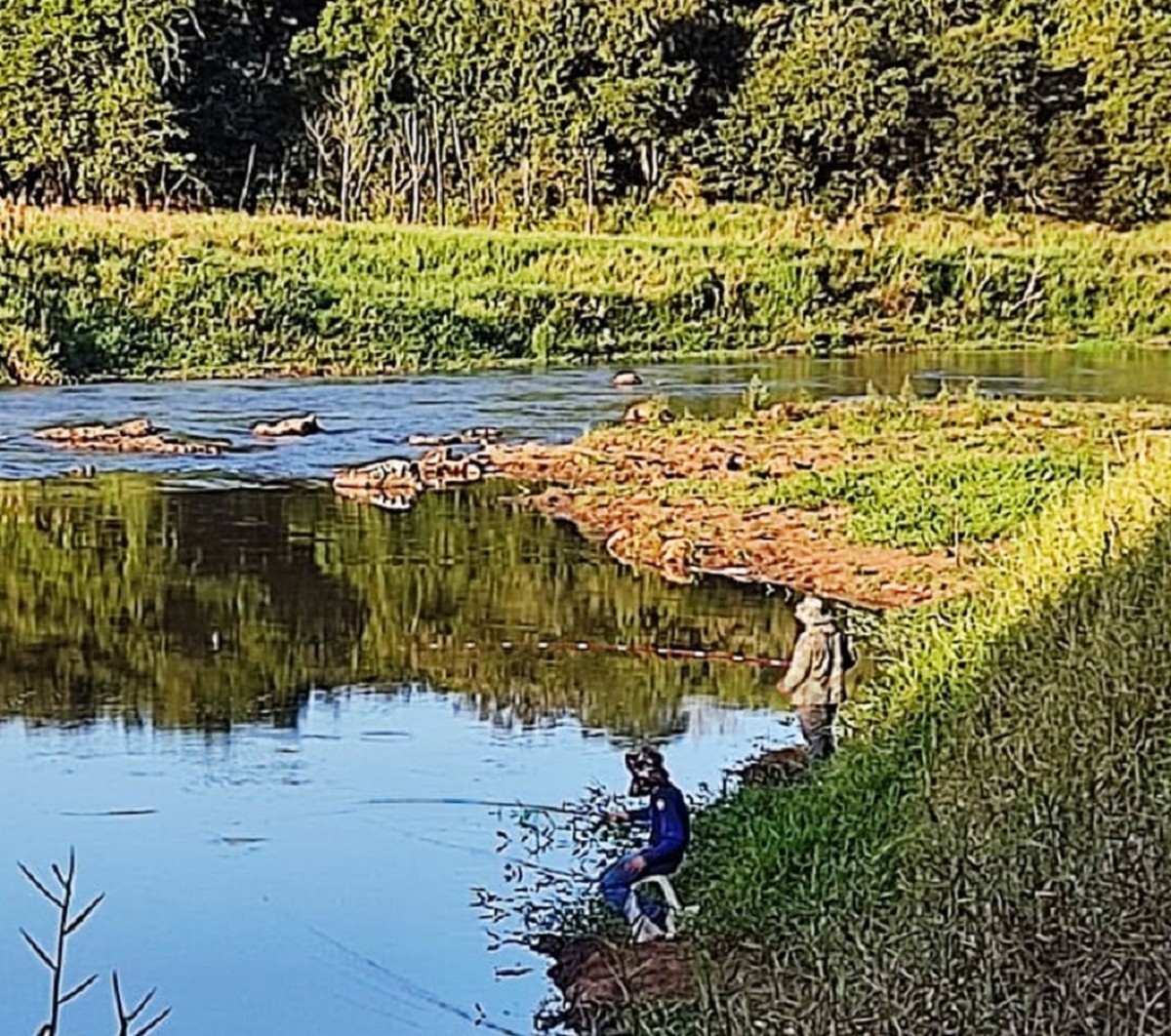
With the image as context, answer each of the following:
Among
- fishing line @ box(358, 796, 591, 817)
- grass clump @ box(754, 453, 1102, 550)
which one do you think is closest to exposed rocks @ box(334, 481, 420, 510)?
grass clump @ box(754, 453, 1102, 550)

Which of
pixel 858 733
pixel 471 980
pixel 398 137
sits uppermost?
pixel 398 137

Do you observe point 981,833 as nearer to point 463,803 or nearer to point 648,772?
point 648,772

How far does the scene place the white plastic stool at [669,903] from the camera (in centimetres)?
656

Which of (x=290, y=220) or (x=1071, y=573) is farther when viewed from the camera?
A: (x=290, y=220)

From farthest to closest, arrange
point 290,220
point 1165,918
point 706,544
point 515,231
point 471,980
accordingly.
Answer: point 515,231 < point 290,220 < point 706,544 < point 471,980 < point 1165,918

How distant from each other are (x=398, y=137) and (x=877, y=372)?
46.3 ft

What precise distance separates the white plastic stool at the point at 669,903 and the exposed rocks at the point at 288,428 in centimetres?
1316

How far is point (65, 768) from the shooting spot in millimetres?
8828

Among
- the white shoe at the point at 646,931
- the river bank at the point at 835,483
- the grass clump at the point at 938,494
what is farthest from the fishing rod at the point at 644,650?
the white shoe at the point at 646,931

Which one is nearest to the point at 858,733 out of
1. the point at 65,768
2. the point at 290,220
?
the point at 65,768

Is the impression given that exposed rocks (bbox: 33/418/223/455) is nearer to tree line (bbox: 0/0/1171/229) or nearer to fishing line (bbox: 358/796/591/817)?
fishing line (bbox: 358/796/591/817)

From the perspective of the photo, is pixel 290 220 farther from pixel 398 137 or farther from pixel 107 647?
pixel 107 647

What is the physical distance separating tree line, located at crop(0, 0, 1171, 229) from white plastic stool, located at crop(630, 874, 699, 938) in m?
30.3

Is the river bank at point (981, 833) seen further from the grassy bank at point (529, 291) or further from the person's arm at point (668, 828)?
the grassy bank at point (529, 291)
